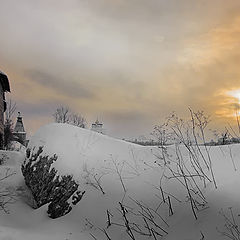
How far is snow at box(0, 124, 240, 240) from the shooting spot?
4699 millimetres

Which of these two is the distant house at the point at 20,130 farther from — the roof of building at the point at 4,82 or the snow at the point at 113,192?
the snow at the point at 113,192

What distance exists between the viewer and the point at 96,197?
703 centimetres

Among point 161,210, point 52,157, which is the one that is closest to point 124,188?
point 161,210

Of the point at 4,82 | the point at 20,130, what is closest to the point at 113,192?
the point at 4,82

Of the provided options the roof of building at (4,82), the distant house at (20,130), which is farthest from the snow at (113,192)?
the distant house at (20,130)

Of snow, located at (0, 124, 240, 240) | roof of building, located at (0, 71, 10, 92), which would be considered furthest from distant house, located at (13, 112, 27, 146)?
snow, located at (0, 124, 240, 240)

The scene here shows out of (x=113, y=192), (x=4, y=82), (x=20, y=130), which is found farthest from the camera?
(x=20, y=130)

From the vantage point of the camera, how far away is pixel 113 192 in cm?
683

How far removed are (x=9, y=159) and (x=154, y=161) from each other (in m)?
11.6

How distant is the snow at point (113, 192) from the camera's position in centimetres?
470

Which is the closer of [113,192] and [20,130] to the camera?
[113,192]

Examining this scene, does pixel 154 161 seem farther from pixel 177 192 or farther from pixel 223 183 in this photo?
pixel 223 183

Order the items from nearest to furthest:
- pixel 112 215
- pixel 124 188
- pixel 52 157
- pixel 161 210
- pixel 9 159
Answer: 1. pixel 161 210
2. pixel 112 215
3. pixel 124 188
4. pixel 52 157
5. pixel 9 159

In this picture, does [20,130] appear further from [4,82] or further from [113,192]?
[113,192]
